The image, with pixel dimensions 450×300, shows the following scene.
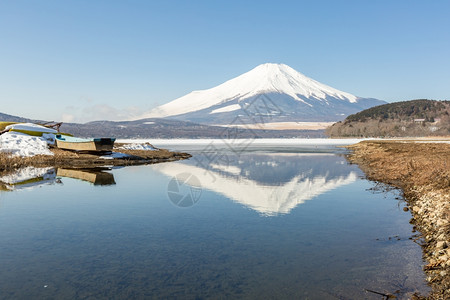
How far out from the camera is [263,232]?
1333 cm

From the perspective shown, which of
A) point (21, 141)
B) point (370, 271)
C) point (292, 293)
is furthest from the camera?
point (21, 141)

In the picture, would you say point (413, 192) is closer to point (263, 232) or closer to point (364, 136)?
point (263, 232)

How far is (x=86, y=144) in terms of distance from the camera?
4322 centimetres

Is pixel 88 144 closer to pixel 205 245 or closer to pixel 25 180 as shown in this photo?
pixel 25 180

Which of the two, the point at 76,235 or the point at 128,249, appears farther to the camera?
the point at 76,235

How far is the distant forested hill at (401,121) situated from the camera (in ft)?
490

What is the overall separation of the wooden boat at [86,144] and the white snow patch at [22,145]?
2.24 metres

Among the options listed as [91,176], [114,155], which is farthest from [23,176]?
[114,155]

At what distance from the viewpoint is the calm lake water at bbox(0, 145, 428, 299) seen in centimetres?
852

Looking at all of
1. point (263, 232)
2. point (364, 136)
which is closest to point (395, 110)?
point (364, 136)

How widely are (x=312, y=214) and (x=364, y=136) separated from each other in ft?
529

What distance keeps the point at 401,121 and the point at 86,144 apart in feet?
520

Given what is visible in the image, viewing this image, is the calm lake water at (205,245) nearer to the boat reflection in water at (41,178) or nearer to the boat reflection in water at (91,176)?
the boat reflection in water at (41,178)

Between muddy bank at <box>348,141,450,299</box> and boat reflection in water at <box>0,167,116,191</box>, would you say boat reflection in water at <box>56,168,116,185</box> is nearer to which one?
boat reflection in water at <box>0,167,116,191</box>
